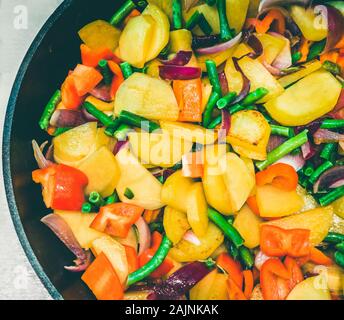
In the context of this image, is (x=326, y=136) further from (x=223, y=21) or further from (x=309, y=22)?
(x=223, y=21)

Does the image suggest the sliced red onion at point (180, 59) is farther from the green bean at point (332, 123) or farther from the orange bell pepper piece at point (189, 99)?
the green bean at point (332, 123)

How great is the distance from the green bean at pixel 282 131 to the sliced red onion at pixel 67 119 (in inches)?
27.9

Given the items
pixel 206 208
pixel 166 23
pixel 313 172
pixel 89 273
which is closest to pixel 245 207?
pixel 206 208

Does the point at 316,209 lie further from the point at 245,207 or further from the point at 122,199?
the point at 122,199

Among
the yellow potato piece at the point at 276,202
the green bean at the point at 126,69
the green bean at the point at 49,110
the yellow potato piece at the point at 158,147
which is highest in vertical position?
the green bean at the point at 126,69

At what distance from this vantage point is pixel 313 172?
5.95ft

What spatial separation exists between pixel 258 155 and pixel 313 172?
23 centimetres

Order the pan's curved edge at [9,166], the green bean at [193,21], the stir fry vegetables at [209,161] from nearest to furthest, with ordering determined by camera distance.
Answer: the pan's curved edge at [9,166] < the stir fry vegetables at [209,161] < the green bean at [193,21]

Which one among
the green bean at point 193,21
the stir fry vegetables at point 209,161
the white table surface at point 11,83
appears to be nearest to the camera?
the stir fry vegetables at point 209,161

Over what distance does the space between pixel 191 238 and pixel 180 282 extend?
16 cm

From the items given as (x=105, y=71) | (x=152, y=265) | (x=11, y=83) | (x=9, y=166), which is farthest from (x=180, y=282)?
(x=11, y=83)

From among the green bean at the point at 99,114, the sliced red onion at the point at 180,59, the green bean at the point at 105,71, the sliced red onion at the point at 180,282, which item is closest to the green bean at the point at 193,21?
the sliced red onion at the point at 180,59

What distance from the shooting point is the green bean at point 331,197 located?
1.78 meters

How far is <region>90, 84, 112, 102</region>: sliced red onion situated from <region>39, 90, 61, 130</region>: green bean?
0.44 feet
